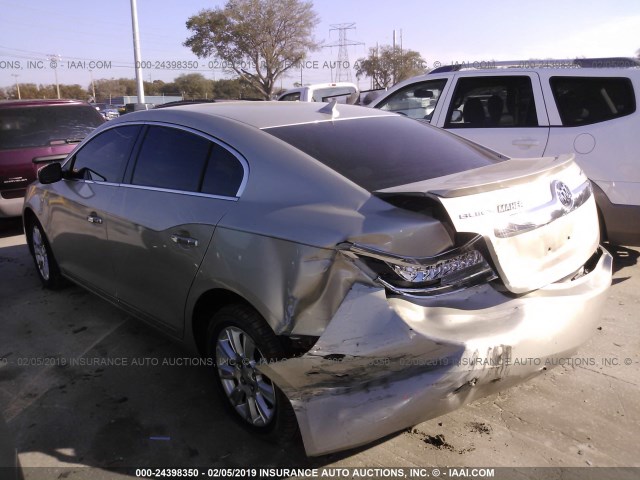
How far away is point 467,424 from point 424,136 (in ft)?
5.64

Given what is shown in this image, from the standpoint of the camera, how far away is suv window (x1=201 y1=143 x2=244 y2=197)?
2.83 metres

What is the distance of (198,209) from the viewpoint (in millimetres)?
2912

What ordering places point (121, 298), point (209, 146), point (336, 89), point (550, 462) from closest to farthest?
point (550, 462)
point (209, 146)
point (121, 298)
point (336, 89)

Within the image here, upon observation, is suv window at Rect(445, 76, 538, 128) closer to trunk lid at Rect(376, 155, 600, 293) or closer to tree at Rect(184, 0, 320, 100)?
trunk lid at Rect(376, 155, 600, 293)

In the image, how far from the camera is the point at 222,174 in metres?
2.92

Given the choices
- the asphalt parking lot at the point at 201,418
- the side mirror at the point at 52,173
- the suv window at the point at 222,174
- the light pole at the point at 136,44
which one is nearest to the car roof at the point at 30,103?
the side mirror at the point at 52,173

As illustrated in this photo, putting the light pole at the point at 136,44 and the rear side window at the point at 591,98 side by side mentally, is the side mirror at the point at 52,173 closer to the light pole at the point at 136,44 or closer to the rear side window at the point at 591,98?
the rear side window at the point at 591,98

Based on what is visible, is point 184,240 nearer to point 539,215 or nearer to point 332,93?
point 539,215

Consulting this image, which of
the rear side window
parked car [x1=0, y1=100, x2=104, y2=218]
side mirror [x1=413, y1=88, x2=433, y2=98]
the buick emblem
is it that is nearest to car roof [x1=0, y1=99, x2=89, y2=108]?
parked car [x1=0, y1=100, x2=104, y2=218]

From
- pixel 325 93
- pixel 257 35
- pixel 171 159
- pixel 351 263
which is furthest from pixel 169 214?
pixel 257 35

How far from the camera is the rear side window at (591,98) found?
A: 485 cm

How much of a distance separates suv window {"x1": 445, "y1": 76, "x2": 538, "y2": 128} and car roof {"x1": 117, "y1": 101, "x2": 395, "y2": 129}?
95.2 inches

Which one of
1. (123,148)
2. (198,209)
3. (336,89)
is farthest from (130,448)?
(336,89)

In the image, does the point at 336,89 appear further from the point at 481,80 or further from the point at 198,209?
the point at 198,209
